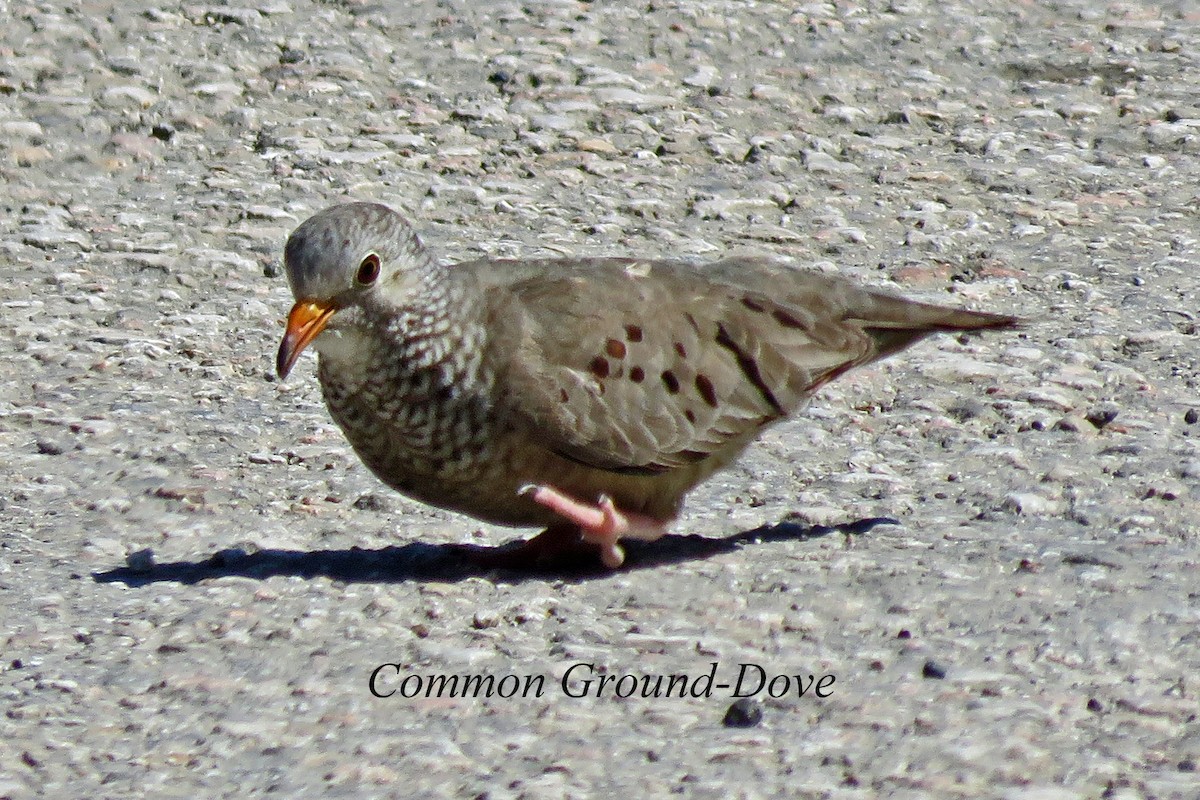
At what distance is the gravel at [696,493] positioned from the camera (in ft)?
13.8

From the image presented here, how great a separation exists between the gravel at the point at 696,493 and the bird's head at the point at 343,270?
27.2 inches

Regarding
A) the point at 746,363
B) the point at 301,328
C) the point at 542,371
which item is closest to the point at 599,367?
the point at 542,371

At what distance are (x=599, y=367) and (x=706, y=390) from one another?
39cm

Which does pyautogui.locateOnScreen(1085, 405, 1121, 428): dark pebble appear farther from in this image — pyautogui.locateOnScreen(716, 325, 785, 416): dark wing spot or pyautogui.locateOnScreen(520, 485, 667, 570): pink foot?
pyautogui.locateOnScreen(520, 485, 667, 570): pink foot

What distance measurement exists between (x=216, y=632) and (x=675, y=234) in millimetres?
3470

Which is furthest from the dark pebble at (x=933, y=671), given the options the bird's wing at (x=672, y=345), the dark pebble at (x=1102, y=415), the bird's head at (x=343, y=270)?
the dark pebble at (x=1102, y=415)

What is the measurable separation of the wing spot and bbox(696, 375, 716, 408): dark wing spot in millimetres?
337

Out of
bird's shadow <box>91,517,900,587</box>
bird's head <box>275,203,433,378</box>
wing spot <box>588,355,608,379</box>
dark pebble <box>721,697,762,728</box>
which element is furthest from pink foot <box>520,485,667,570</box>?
dark pebble <box>721,697,762,728</box>

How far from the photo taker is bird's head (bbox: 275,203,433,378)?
482cm

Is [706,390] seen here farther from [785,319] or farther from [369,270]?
[369,270]

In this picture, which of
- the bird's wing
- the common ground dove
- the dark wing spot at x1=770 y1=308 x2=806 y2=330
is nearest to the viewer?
the common ground dove

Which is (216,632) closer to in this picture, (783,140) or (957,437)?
(957,437)

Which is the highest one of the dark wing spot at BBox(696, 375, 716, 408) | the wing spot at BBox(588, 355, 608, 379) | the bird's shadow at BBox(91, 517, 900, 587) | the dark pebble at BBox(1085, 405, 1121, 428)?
the wing spot at BBox(588, 355, 608, 379)

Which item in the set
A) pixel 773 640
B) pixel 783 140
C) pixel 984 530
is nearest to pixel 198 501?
pixel 773 640
